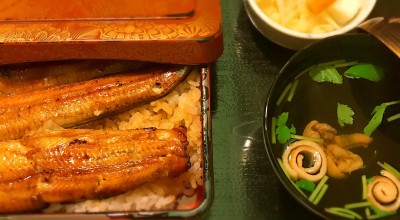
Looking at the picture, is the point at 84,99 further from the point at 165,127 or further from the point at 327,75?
the point at 327,75

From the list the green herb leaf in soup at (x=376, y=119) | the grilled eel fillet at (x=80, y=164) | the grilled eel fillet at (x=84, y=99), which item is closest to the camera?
the grilled eel fillet at (x=80, y=164)

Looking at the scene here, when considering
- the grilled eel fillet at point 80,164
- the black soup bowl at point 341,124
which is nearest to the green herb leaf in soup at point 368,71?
the black soup bowl at point 341,124

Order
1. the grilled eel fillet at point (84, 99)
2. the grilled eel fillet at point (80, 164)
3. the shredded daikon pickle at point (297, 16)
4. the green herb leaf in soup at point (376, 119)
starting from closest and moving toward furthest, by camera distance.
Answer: the grilled eel fillet at point (80, 164), the grilled eel fillet at point (84, 99), the green herb leaf in soup at point (376, 119), the shredded daikon pickle at point (297, 16)

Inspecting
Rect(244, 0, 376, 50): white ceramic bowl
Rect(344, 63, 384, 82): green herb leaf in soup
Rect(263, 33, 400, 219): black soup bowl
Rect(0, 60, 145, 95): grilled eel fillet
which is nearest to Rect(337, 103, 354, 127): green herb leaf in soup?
Rect(263, 33, 400, 219): black soup bowl

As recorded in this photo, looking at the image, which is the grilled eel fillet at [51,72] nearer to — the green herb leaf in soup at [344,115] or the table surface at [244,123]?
the table surface at [244,123]

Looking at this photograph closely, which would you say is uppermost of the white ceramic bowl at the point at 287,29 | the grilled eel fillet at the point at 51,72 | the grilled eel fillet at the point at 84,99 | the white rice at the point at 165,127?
the white ceramic bowl at the point at 287,29

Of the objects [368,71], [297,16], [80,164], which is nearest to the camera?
[80,164]

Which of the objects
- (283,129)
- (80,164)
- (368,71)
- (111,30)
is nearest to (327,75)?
(368,71)
